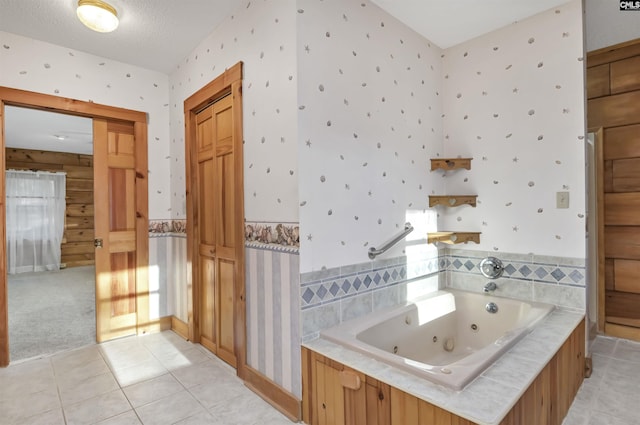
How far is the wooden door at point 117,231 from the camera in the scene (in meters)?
2.91

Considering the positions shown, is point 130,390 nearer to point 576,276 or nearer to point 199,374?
point 199,374

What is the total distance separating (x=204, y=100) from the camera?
103 inches

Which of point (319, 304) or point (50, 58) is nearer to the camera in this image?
point (319, 304)

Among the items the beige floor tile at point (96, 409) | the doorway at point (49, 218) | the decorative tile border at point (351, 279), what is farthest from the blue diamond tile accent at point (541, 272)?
the doorway at point (49, 218)

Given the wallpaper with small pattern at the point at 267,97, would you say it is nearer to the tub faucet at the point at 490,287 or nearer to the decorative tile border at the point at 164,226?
the decorative tile border at the point at 164,226

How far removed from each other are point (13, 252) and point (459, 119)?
7856 mm

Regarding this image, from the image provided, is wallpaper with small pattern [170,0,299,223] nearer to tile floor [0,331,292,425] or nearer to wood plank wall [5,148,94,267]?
tile floor [0,331,292,425]

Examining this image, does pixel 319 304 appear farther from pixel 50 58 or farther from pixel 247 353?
pixel 50 58

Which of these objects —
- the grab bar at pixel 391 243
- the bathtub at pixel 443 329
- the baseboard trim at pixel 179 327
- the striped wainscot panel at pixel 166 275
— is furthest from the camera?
the striped wainscot panel at pixel 166 275

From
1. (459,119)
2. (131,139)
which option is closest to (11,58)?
(131,139)

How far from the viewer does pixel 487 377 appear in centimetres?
133

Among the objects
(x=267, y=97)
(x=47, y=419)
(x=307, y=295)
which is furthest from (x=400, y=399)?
(x=47, y=419)

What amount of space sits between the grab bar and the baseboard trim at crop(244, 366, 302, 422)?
935 mm

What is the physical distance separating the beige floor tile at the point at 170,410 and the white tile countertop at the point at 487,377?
82 cm
